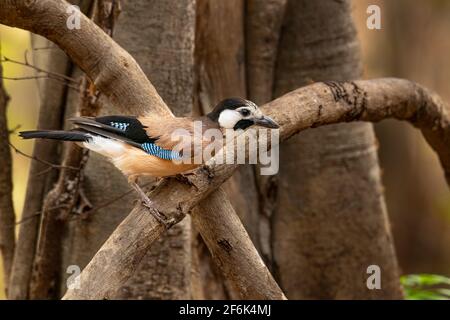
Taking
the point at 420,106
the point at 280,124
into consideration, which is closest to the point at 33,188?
the point at 280,124

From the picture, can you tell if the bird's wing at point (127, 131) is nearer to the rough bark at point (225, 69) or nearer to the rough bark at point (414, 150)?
the rough bark at point (225, 69)

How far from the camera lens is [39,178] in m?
5.31

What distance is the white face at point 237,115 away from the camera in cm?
417

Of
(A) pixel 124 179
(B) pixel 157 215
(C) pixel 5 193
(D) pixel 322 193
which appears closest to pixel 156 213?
(B) pixel 157 215

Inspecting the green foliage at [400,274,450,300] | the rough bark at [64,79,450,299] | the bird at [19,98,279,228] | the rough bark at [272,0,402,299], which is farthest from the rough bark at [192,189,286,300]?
the rough bark at [272,0,402,299]

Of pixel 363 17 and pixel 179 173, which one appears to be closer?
pixel 179 173

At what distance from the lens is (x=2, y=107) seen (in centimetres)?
518

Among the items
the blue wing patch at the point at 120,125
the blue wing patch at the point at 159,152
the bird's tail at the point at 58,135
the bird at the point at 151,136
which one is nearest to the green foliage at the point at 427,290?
the bird at the point at 151,136

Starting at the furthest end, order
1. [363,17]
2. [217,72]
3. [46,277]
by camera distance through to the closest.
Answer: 1. [363,17]
2. [217,72]
3. [46,277]

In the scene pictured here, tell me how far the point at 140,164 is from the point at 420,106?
8.58ft

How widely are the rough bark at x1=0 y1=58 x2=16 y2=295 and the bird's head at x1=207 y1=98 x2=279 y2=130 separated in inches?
64.6

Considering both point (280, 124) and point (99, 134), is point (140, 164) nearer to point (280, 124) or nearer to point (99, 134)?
point (99, 134)

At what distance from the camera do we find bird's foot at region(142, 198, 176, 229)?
367cm

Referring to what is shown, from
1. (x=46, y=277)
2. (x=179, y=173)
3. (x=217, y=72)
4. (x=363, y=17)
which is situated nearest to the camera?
(x=179, y=173)
